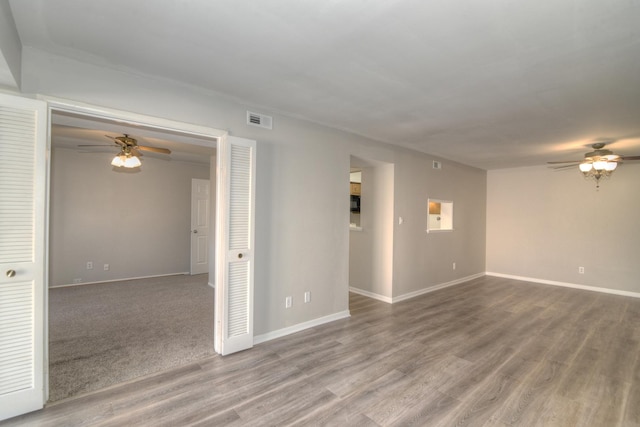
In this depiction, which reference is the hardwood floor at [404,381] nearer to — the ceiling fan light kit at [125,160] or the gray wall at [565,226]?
the gray wall at [565,226]

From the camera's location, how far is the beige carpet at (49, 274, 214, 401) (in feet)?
8.52

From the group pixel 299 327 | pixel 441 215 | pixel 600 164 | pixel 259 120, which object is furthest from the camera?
pixel 441 215

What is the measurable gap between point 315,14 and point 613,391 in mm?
3745

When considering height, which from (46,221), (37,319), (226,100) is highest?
(226,100)

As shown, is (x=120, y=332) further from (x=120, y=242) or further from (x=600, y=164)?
(x=600, y=164)

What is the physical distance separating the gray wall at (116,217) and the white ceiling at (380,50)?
14.3 ft

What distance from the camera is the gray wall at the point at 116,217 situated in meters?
5.42

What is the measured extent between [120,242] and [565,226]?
30.8 ft

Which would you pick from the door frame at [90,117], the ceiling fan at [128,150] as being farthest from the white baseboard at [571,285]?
the ceiling fan at [128,150]

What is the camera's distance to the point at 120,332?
3.47 meters

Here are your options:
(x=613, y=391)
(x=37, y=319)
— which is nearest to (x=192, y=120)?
(x=37, y=319)

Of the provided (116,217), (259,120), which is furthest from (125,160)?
(259,120)

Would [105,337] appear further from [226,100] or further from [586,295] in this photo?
[586,295]

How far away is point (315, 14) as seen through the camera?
1.70m
